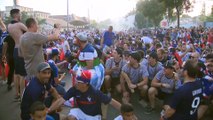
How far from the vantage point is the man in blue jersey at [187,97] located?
3.85 metres

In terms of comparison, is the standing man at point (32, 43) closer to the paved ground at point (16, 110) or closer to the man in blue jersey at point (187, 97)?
the paved ground at point (16, 110)

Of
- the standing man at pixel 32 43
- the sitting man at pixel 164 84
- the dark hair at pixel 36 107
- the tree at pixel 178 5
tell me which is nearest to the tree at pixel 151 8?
the tree at pixel 178 5

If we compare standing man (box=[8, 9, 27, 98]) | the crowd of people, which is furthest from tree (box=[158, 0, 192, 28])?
standing man (box=[8, 9, 27, 98])

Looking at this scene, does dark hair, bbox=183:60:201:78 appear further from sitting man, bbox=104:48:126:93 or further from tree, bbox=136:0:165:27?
tree, bbox=136:0:165:27

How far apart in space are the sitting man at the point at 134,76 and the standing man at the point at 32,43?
Answer: 2013mm

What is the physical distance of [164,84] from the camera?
637 centimetres

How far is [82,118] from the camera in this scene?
4.38m

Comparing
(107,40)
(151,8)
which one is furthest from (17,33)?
(151,8)

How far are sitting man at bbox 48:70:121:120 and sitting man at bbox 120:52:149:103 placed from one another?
2375mm

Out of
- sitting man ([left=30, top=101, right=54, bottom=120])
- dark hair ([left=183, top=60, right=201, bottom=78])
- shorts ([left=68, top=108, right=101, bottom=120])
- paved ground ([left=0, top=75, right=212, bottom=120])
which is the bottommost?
paved ground ([left=0, top=75, right=212, bottom=120])

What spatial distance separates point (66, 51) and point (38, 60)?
707cm

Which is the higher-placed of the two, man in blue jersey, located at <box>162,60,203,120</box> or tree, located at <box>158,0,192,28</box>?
tree, located at <box>158,0,192,28</box>

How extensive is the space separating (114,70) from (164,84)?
155cm

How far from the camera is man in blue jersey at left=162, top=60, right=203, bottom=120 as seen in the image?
3846 millimetres
